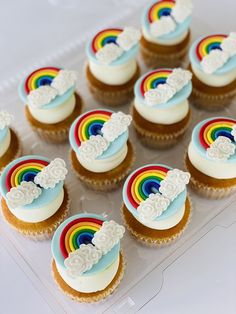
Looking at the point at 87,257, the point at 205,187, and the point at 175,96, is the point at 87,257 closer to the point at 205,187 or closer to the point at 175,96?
the point at 205,187

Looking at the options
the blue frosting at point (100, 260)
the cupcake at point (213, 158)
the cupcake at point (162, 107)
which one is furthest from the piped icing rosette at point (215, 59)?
the blue frosting at point (100, 260)

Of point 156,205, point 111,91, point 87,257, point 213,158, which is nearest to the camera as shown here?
point 87,257

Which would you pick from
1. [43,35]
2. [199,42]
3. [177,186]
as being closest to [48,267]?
[177,186]

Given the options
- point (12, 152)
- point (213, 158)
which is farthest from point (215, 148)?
point (12, 152)

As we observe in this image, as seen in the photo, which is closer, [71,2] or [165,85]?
[165,85]

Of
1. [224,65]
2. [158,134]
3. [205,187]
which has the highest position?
[224,65]

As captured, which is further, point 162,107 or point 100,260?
point 162,107

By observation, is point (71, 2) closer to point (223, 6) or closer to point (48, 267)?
point (223, 6)
